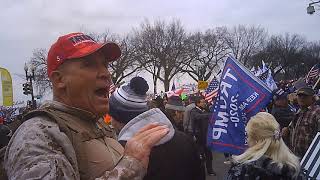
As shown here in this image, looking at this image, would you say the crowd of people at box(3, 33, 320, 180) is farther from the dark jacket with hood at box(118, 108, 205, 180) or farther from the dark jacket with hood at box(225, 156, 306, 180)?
the dark jacket with hood at box(225, 156, 306, 180)

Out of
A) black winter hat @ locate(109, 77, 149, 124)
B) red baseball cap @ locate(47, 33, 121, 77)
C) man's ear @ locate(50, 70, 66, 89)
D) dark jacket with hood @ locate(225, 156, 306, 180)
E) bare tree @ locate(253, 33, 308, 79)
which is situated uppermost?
red baseball cap @ locate(47, 33, 121, 77)

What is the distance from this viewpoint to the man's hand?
1.67 m

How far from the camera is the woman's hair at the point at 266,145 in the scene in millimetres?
3775

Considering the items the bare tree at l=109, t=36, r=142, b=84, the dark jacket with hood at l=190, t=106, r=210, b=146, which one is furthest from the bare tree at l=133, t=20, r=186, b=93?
the dark jacket with hood at l=190, t=106, r=210, b=146

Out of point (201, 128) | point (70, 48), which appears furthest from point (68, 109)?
point (201, 128)

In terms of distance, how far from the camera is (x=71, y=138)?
1703 mm

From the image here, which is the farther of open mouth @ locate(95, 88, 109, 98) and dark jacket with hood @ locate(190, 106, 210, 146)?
dark jacket with hood @ locate(190, 106, 210, 146)

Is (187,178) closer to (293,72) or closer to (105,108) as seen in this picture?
(105,108)

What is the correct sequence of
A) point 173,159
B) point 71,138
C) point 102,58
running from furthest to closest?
point 173,159 < point 102,58 < point 71,138

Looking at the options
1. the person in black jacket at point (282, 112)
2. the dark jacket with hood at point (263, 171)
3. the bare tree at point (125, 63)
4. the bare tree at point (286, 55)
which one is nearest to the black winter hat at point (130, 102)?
the dark jacket with hood at point (263, 171)

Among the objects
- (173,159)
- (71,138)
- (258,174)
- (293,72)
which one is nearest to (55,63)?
(71,138)

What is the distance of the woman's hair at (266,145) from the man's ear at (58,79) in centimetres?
229

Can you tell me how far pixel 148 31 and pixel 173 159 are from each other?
5134 cm

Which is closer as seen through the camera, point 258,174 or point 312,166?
point 258,174
